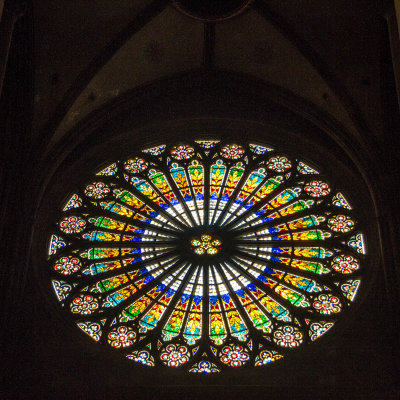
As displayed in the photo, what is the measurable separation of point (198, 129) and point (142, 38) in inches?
83.3

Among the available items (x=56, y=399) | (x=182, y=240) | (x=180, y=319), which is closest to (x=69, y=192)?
(x=182, y=240)

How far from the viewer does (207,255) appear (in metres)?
14.4

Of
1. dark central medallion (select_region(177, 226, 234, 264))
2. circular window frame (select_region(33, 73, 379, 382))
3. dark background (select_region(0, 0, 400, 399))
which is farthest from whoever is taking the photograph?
circular window frame (select_region(33, 73, 379, 382))

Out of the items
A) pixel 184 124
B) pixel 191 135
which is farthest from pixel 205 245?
pixel 184 124

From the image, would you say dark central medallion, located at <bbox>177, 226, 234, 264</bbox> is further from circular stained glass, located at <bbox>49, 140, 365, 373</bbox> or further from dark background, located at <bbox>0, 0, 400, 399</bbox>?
dark background, located at <bbox>0, 0, 400, 399</bbox>

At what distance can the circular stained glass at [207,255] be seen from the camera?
13.4 m

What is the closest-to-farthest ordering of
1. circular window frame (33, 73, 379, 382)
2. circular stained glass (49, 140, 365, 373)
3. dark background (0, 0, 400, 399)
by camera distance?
dark background (0, 0, 400, 399) → circular stained glass (49, 140, 365, 373) → circular window frame (33, 73, 379, 382)

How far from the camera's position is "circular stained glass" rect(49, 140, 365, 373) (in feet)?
44.0

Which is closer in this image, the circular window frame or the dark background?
the dark background

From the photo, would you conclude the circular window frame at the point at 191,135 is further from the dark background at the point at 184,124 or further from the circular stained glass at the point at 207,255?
the circular stained glass at the point at 207,255

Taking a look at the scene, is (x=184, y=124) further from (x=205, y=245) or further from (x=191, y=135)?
(x=205, y=245)

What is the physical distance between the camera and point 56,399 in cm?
1206

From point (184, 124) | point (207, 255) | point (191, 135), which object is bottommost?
point (207, 255)

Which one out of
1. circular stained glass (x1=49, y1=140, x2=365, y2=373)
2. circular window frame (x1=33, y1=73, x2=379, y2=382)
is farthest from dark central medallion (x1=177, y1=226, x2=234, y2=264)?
circular window frame (x1=33, y1=73, x2=379, y2=382)
